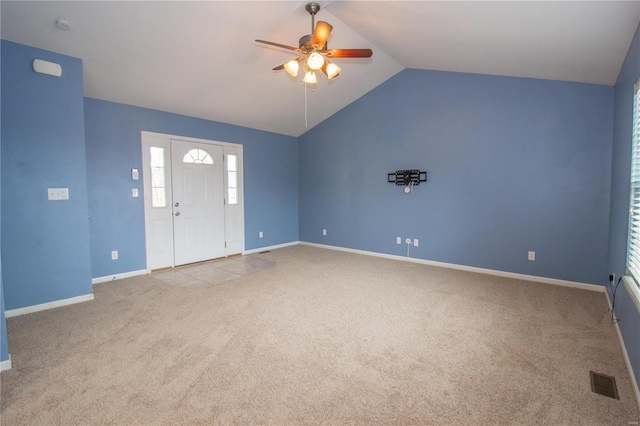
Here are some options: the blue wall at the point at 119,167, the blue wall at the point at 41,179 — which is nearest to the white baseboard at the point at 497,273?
the blue wall at the point at 119,167

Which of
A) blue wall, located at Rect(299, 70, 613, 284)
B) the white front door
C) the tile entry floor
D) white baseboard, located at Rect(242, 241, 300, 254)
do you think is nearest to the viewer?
blue wall, located at Rect(299, 70, 613, 284)

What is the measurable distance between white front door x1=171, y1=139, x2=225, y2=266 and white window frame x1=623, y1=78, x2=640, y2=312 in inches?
212

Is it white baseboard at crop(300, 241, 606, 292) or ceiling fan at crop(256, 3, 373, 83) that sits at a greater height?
ceiling fan at crop(256, 3, 373, 83)

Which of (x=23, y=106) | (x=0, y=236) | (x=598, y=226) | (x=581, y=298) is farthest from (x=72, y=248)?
(x=598, y=226)

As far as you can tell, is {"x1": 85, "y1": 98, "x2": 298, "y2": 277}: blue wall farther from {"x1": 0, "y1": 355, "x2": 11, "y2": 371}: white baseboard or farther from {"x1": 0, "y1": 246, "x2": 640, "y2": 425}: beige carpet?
{"x1": 0, "y1": 355, "x2": 11, "y2": 371}: white baseboard

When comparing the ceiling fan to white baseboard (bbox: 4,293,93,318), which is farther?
white baseboard (bbox: 4,293,93,318)

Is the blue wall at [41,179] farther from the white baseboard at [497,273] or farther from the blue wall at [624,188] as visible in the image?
the blue wall at [624,188]

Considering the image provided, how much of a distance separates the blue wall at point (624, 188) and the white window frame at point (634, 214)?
0.11m

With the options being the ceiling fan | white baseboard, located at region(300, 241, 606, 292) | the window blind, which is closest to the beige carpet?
white baseboard, located at region(300, 241, 606, 292)

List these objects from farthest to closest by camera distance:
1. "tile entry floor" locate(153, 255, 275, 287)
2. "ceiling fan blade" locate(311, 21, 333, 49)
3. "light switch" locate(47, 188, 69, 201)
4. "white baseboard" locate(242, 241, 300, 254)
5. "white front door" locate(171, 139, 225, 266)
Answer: "white baseboard" locate(242, 241, 300, 254) → "white front door" locate(171, 139, 225, 266) → "tile entry floor" locate(153, 255, 275, 287) → "light switch" locate(47, 188, 69, 201) → "ceiling fan blade" locate(311, 21, 333, 49)

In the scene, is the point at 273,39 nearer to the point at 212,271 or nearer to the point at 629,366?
the point at 212,271

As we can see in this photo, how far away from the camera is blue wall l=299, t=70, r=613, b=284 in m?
3.72

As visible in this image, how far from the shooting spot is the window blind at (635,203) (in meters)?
2.19

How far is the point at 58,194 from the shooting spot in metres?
3.14
